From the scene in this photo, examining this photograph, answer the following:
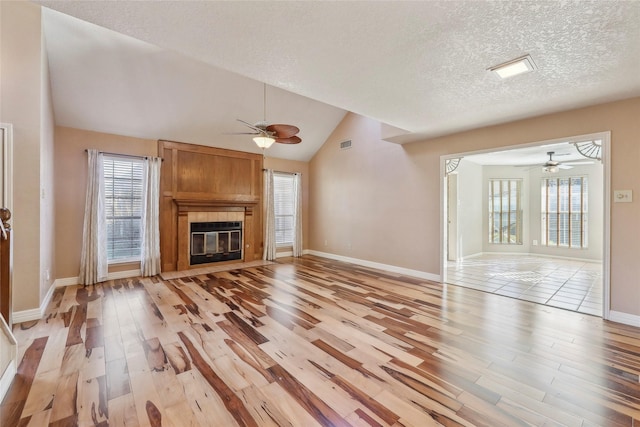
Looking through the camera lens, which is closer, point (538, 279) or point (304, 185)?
point (538, 279)

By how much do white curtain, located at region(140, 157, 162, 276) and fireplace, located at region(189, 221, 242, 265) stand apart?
69 centimetres

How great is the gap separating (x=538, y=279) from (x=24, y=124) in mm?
7864

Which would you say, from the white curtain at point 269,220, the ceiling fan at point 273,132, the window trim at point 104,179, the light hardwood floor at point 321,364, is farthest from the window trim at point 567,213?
the window trim at point 104,179

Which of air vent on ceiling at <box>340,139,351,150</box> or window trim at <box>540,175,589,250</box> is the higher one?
air vent on ceiling at <box>340,139,351,150</box>

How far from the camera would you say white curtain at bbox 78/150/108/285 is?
4.64 metres

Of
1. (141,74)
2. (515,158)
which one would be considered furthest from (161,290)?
(515,158)

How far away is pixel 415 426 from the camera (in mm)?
1608

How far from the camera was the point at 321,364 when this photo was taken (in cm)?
226

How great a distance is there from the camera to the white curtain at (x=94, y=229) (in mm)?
4637

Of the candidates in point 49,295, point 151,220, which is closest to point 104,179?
point 151,220

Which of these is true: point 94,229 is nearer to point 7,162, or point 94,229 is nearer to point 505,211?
point 7,162

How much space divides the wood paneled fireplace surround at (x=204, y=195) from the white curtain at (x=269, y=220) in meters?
0.16

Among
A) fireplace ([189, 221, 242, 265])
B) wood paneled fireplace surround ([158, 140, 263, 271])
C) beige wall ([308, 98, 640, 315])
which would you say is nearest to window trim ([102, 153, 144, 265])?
wood paneled fireplace surround ([158, 140, 263, 271])

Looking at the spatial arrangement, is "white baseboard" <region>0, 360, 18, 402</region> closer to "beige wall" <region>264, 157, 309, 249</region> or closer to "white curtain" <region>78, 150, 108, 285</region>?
"white curtain" <region>78, 150, 108, 285</region>
